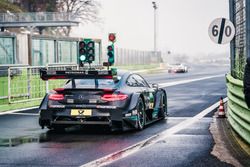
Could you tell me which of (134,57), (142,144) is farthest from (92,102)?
(134,57)

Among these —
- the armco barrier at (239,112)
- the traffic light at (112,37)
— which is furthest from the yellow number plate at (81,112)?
the traffic light at (112,37)

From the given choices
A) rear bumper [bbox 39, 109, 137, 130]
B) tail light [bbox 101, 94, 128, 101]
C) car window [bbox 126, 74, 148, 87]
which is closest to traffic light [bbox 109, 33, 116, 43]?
car window [bbox 126, 74, 148, 87]

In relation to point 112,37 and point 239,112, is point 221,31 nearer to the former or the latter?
point 239,112

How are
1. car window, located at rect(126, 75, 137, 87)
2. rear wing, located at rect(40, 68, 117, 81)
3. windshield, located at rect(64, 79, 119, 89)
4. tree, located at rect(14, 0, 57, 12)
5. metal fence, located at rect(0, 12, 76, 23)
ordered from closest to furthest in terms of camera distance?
1. rear wing, located at rect(40, 68, 117, 81)
2. windshield, located at rect(64, 79, 119, 89)
3. car window, located at rect(126, 75, 137, 87)
4. metal fence, located at rect(0, 12, 76, 23)
5. tree, located at rect(14, 0, 57, 12)

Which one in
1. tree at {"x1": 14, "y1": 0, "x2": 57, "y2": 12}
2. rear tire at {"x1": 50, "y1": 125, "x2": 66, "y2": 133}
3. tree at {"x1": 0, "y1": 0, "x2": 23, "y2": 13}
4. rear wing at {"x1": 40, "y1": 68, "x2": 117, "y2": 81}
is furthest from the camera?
tree at {"x1": 14, "y1": 0, "x2": 57, "y2": 12}

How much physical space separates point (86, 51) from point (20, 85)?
2.35m

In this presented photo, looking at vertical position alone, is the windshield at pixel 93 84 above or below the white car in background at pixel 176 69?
above

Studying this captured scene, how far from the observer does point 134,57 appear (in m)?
69.5

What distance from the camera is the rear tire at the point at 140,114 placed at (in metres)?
11.2

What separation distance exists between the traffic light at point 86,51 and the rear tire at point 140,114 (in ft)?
20.9

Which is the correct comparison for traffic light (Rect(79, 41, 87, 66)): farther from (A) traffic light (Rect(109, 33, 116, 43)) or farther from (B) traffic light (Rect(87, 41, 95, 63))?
(A) traffic light (Rect(109, 33, 116, 43))

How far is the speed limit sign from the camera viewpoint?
12156 millimetres

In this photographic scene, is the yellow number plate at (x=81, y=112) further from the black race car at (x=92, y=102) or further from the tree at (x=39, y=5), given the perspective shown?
the tree at (x=39, y=5)

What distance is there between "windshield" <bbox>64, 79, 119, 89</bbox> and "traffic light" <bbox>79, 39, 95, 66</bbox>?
21.1 ft
